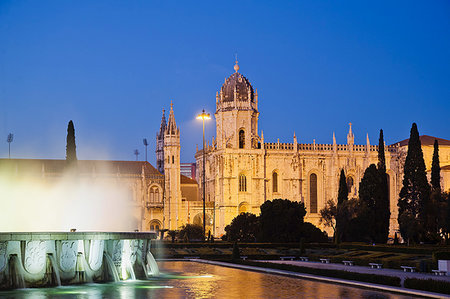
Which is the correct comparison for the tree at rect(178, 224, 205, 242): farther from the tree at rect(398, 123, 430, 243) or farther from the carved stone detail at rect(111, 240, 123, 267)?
the carved stone detail at rect(111, 240, 123, 267)

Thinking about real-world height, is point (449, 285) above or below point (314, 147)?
below

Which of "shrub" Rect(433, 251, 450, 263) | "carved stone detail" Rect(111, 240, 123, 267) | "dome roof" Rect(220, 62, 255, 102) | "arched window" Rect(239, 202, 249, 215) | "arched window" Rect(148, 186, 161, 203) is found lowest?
"shrub" Rect(433, 251, 450, 263)

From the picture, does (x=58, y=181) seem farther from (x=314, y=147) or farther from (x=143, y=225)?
(x=314, y=147)

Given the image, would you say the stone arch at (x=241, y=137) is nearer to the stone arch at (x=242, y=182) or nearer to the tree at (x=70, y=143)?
the stone arch at (x=242, y=182)

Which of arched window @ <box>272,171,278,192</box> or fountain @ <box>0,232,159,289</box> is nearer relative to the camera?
fountain @ <box>0,232,159,289</box>

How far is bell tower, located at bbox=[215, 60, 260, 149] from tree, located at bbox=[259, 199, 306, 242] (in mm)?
24589

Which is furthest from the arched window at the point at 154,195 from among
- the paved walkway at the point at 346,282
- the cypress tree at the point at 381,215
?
the paved walkway at the point at 346,282

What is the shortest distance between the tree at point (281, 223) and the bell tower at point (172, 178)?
937 inches

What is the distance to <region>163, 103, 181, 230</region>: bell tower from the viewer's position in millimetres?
77000

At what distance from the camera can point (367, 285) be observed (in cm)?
2102

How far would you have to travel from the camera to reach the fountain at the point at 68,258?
812 inches

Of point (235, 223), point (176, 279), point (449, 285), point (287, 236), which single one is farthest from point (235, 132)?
point (449, 285)

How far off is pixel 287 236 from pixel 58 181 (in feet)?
111

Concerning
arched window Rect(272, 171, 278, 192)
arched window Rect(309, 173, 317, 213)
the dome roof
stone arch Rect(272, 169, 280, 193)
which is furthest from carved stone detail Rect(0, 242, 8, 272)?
arched window Rect(309, 173, 317, 213)
